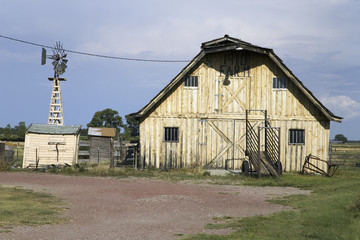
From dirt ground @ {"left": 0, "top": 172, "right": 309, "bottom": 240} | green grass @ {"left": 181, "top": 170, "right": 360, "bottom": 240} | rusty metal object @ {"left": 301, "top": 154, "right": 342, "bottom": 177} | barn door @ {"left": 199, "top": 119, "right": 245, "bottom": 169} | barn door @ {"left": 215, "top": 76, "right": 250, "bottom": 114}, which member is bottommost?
dirt ground @ {"left": 0, "top": 172, "right": 309, "bottom": 240}

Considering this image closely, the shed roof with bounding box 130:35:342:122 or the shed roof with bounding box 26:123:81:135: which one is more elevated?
the shed roof with bounding box 130:35:342:122

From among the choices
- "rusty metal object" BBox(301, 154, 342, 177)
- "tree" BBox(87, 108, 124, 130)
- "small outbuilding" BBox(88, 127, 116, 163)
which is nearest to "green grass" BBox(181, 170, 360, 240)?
"rusty metal object" BBox(301, 154, 342, 177)

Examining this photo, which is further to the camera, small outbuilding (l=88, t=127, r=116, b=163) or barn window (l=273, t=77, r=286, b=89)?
small outbuilding (l=88, t=127, r=116, b=163)

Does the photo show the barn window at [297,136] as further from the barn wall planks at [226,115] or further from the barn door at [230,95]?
the barn door at [230,95]

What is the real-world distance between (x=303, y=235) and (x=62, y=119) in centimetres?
3652

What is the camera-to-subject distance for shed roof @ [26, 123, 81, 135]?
100 ft

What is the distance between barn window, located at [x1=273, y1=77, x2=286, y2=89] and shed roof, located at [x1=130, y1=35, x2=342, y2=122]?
25.1 inches

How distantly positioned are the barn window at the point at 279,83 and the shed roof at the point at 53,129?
14.4 meters

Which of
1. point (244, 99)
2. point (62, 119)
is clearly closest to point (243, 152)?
point (244, 99)

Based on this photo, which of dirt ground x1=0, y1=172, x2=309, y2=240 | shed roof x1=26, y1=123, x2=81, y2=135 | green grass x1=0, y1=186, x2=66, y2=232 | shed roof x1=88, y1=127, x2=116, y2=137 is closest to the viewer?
dirt ground x1=0, y1=172, x2=309, y2=240

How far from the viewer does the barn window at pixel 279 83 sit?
89.9ft

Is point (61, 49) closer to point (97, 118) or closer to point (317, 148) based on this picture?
point (317, 148)

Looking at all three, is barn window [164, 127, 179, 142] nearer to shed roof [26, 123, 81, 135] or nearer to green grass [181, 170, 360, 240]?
shed roof [26, 123, 81, 135]

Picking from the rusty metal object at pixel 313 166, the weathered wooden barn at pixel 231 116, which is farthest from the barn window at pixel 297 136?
the rusty metal object at pixel 313 166
